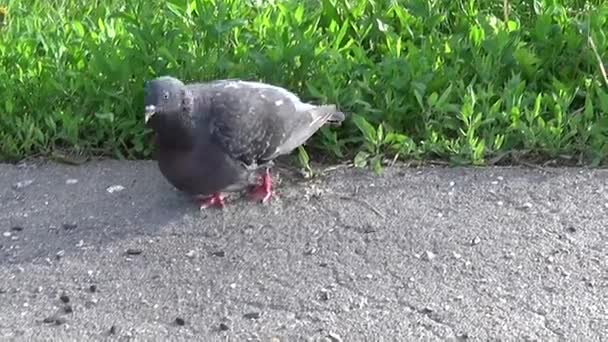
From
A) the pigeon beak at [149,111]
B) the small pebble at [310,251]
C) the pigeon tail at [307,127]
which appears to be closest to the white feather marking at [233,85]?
the pigeon tail at [307,127]

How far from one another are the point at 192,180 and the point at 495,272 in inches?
50.5

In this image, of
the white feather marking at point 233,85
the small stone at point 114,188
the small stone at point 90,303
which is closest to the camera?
the small stone at point 90,303

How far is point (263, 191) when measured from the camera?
5.40m

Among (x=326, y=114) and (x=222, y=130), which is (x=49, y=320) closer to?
(x=222, y=130)

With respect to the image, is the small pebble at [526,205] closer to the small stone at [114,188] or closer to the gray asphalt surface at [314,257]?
the gray asphalt surface at [314,257]

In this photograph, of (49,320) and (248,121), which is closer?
(49,320)

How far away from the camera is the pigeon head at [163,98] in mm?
4988

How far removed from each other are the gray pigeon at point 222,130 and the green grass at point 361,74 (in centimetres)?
41

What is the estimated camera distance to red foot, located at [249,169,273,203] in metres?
5.39

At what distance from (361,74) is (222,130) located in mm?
974

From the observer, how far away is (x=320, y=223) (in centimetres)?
520

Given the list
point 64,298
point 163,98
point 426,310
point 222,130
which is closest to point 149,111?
point 163,98

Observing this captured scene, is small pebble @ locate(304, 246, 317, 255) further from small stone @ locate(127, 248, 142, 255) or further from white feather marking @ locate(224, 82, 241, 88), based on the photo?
white feather marking @ locate(224, 82, 241, 88)

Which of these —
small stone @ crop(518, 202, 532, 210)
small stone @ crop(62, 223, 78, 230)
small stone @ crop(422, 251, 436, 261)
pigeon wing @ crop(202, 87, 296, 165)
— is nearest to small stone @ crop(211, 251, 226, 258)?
pigeon wing @ crop(202, 87, 296, 165)
